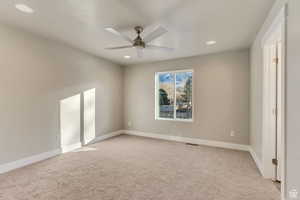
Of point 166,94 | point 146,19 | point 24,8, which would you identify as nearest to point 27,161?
point 24,8

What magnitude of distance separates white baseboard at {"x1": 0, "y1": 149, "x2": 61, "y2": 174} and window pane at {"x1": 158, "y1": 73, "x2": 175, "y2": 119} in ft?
10.0

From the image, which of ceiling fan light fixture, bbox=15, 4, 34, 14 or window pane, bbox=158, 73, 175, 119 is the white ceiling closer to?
ceiling fan light fixture, bbox=15, 4, 34, 14

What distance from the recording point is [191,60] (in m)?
4.50

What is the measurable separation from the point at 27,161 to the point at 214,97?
4.38 meters

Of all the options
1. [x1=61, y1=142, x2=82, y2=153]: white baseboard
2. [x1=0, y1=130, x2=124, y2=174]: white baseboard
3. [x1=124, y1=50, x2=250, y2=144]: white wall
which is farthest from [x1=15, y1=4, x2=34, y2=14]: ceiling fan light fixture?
[x1=124, y1=50, x2=250, y2=144]: white wall

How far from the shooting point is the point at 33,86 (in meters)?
3.06

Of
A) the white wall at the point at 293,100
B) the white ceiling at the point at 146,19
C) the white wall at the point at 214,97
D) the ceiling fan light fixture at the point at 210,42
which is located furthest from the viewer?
the white wall at the point at 214,97

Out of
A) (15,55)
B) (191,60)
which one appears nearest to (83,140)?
(15,55)

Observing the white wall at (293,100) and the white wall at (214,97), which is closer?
the white wall at (293,100)

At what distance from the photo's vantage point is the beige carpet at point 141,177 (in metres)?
2.07

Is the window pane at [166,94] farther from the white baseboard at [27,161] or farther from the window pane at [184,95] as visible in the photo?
the white baseboard at [27,161]

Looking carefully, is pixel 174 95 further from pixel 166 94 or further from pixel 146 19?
pixel 146 19

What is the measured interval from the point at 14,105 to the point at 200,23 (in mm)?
3516

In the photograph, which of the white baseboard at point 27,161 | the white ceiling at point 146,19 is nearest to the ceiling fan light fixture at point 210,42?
the white ceiling at point 146,19
